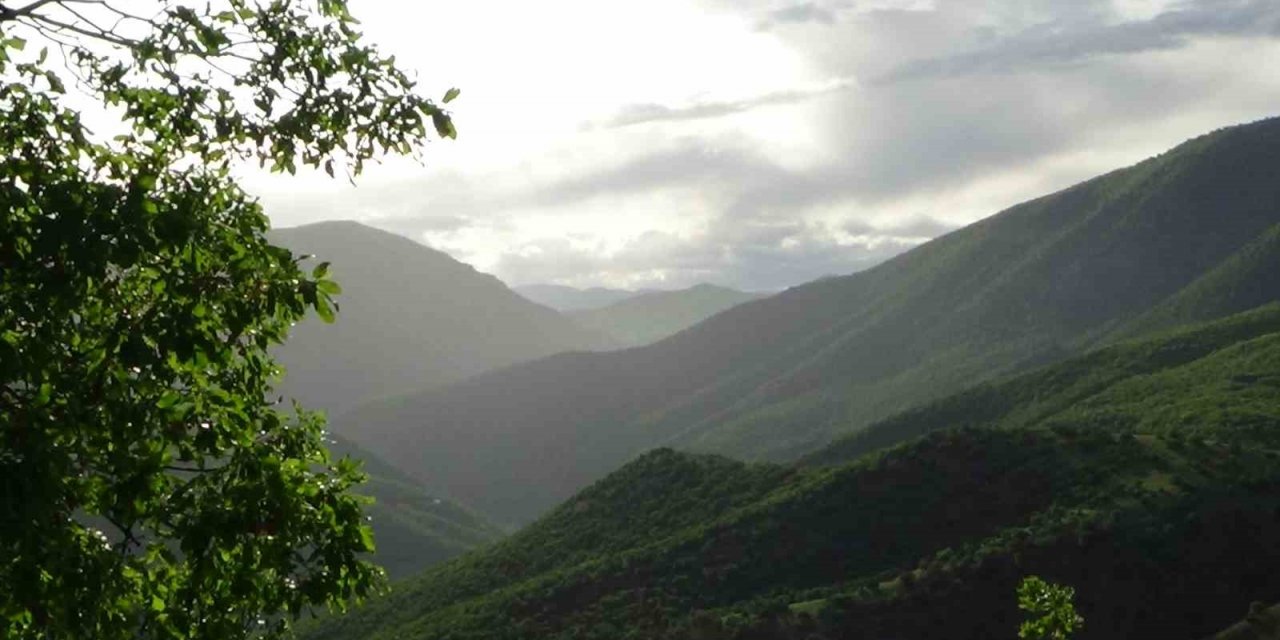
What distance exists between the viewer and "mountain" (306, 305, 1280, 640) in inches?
2504

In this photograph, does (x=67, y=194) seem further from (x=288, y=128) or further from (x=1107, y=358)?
(x=1107, y=358)

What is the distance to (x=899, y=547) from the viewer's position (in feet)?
246

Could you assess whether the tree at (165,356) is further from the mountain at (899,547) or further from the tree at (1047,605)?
the mountain at (899,547)

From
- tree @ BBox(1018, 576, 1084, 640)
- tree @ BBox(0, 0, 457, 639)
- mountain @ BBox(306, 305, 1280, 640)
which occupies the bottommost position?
mountain @ BBox(306, 305, 1280, 640)

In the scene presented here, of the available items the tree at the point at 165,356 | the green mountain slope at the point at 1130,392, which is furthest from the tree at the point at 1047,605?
the green mountain slope at the point at 1130,392

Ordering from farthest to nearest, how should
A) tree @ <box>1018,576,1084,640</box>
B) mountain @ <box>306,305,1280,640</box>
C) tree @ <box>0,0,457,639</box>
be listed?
1. mountain @ <box>306,305,1280,640</box>
2. tree @ <box>1018,576,1084,640</box>
3. tree @ <box>0,0,457,639</box>

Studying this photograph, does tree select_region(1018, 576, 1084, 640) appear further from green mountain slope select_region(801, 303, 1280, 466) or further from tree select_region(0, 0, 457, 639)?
green mountain slope select_region(801, 303, 1280, 466)

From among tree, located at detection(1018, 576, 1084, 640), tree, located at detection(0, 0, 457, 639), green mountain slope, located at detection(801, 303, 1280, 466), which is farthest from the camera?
green mountain slope, located at detection(801, 303, 1280, 466)

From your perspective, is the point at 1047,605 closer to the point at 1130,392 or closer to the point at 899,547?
the point at 899,547

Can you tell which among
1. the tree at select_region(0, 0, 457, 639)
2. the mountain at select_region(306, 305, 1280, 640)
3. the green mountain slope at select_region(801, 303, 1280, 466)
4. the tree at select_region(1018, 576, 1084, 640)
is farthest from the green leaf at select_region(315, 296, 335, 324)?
the green mountain slope at select_region(801, 303, 1280, 466)

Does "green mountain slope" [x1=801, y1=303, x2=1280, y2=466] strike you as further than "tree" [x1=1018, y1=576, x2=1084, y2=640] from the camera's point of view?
Yes

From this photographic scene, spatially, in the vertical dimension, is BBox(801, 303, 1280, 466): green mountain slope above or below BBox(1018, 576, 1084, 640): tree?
below

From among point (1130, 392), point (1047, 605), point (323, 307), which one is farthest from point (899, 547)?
point (1130, 392)

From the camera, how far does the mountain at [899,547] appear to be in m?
63.6
